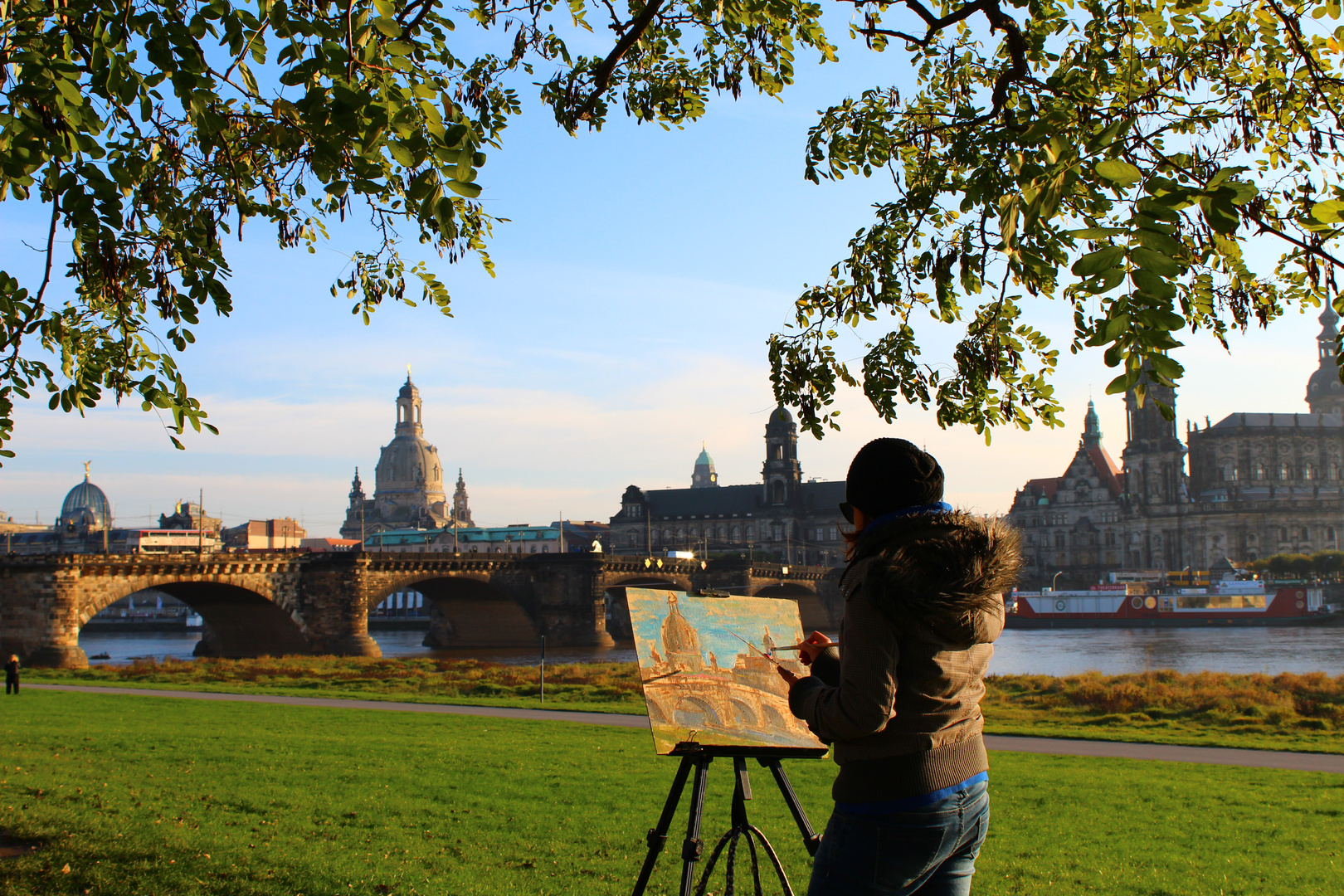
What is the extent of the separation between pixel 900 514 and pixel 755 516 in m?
121

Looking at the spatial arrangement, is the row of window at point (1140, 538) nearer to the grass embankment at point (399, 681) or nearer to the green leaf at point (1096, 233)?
the grass embankment at point (399, 681)

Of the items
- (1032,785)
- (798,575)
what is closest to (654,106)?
(1032,785)

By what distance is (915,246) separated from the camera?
6.93m

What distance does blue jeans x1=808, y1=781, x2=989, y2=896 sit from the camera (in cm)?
299

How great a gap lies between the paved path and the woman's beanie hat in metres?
11.3

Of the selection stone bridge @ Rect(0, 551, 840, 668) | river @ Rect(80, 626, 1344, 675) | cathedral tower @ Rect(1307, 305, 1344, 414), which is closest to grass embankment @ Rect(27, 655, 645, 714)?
stone bridge @ Rect(0, 551, 840, 668)

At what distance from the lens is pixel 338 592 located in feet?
165

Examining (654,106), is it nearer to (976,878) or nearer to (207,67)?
(207,67)

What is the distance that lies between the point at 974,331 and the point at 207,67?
14.9ft

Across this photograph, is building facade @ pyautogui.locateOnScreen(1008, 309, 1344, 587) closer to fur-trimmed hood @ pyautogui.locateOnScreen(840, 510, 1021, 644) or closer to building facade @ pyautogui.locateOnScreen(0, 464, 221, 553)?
building facade @ pyautogui.locateOnScreen(0, 464, 221, 553)

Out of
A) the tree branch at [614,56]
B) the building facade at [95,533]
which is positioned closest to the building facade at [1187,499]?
the building facade at [95,533]

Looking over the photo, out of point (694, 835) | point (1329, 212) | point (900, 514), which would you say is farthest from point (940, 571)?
point (694, 835)

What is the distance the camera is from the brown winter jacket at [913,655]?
294 centimetres

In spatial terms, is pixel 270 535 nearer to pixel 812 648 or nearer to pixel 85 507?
pixel 85 507
